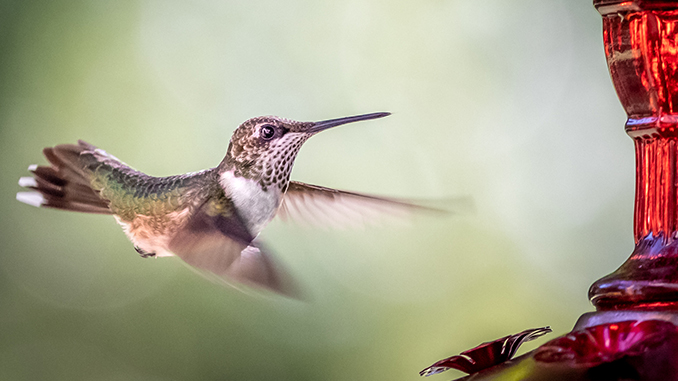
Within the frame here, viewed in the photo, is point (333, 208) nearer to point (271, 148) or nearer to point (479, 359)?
point (271, 148)

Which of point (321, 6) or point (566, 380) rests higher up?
point (321, 6)

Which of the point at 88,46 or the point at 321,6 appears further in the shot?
the point at 321,6

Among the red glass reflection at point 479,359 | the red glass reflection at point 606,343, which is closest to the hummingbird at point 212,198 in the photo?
the red glass reflection at point 479,359

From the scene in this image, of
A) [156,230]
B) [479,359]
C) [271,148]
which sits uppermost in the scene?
[271,148]

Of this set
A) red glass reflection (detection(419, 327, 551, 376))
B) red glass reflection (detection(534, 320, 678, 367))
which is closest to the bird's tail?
red glass reflection (detection(419, 327, 551, 376))

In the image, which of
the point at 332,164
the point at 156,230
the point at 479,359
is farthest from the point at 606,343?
the point at 332,164

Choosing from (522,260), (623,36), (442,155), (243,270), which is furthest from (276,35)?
(623,36)

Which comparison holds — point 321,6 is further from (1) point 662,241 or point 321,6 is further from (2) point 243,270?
(1) point 662,241
